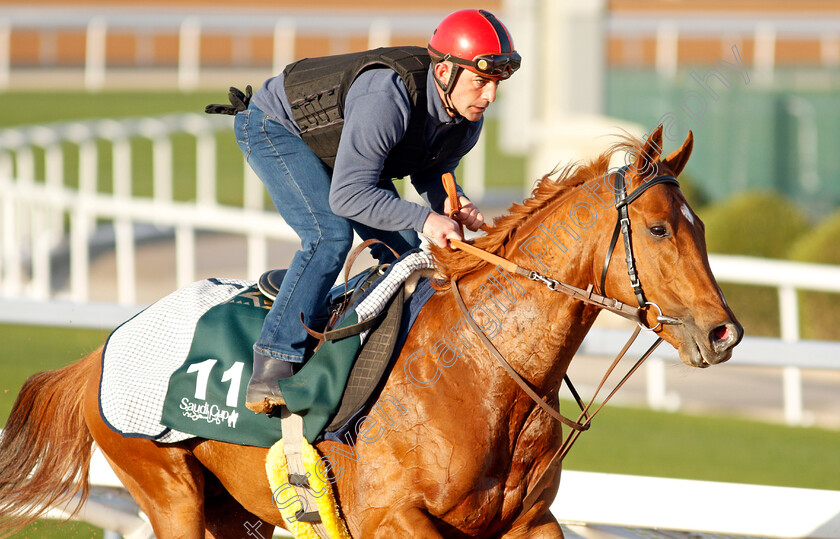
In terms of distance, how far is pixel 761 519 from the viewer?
11.9ft

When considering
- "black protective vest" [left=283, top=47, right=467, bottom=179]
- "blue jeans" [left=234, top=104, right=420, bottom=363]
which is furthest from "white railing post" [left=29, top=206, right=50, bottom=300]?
"black protective vest" [left=283, top=47, right=467, bottom=179]

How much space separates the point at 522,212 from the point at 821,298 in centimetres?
632

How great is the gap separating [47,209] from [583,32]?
211 inches

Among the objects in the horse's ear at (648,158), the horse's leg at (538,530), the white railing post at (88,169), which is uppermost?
the white railing post at (88,169)

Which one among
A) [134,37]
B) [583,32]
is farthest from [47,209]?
[134,37]

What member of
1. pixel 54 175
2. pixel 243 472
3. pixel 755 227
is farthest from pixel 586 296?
pixel 54 175

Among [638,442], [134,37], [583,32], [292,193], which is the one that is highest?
[134,37]

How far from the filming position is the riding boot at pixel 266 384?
2953 mm

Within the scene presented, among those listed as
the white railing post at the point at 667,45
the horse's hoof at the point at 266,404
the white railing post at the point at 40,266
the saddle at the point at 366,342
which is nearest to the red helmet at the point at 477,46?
the saddle at the point at 366,342

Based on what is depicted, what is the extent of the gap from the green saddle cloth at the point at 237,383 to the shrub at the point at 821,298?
251 inches

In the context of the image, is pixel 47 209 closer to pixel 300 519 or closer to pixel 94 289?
pixel 94 289

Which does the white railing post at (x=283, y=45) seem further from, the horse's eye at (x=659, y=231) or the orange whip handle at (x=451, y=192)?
the horse's eye at (x=659, y=231)

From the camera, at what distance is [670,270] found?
104 inches

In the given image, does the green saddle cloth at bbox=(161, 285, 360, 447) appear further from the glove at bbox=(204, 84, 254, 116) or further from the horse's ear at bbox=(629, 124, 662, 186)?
the horse's ear at bbox=(629, 124, 662, 186)
